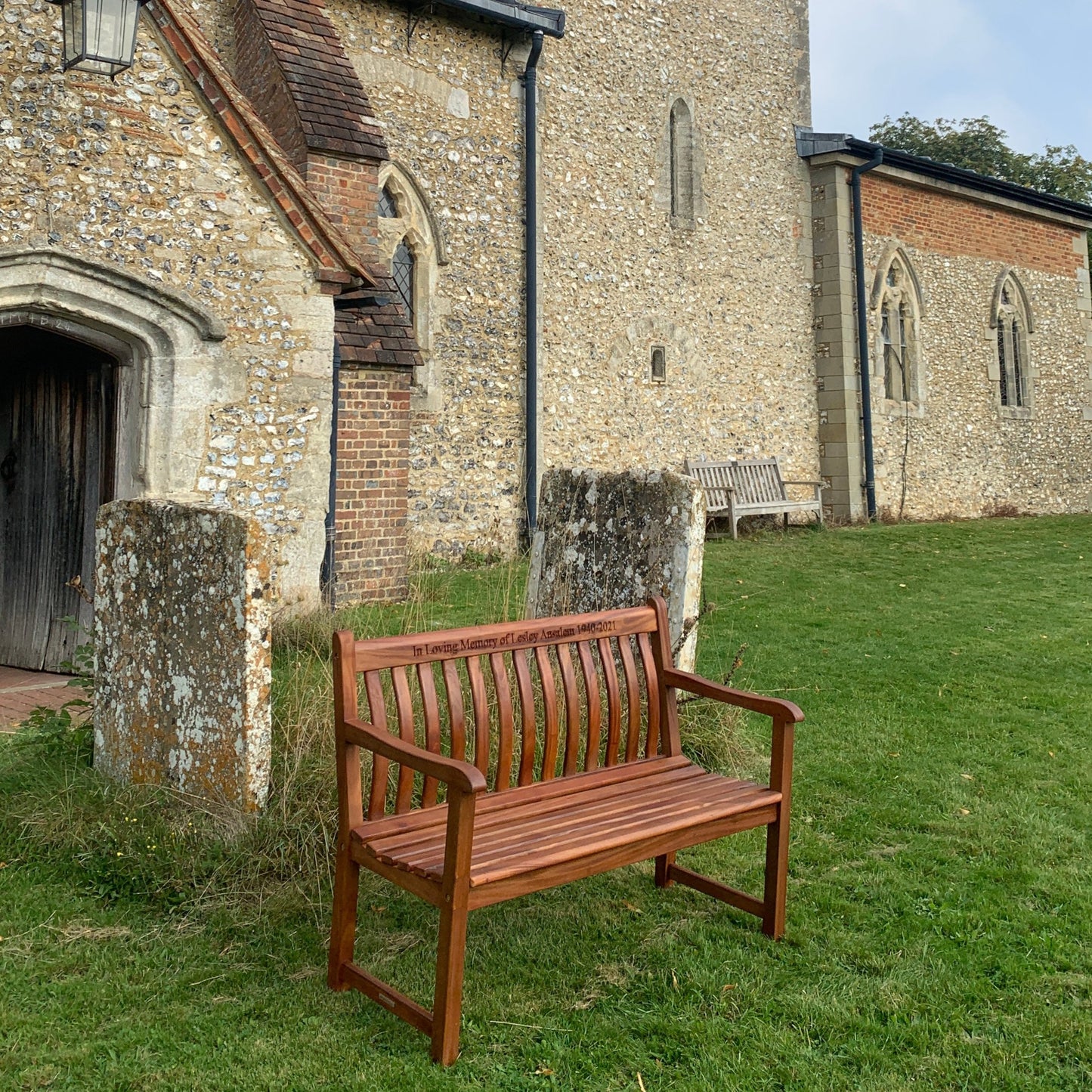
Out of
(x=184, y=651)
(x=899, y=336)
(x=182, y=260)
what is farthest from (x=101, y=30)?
(x=899, y=336)

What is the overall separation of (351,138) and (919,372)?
12161mm

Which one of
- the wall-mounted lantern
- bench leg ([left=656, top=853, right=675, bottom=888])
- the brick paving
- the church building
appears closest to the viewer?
bench leg ([left=656, top=853, right=675, bottom=888])

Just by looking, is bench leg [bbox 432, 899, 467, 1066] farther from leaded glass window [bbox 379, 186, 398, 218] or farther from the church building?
leaded glass window [bbox 379, 186, 398, 218]

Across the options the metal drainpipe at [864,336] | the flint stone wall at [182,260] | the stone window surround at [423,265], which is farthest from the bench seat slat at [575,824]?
the metal drainpipe at [864,336]

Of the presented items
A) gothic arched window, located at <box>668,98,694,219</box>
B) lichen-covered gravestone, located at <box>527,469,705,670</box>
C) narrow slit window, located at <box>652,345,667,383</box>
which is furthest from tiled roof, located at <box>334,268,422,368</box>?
gothic arched window, located at <box>668,98,694,219</box>

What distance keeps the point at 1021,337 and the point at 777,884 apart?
63.0 ft

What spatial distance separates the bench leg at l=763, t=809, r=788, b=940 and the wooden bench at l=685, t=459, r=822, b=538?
1074 centimetres

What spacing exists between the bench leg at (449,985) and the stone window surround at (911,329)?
51.4ft

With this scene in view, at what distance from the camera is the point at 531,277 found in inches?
492

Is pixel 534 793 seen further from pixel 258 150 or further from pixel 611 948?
pixel 258 150

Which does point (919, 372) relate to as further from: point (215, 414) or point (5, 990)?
point (5, 990)

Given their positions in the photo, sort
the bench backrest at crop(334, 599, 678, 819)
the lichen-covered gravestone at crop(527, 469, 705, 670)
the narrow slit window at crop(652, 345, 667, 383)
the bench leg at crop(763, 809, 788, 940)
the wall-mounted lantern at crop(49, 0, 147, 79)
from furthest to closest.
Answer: the narrow slit window at crop(652, 345, 667, 383) → the wall-mounted lantern at crop(49, 0, 147, 79) → the lichen-covered gravestone at crop(527, 469, 705, 670) → the bench leg at crop(763, 809, 788, 940) → the bench backrest at crop(334, 599, 678, 819)

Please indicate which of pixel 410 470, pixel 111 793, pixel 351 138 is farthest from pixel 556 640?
pixel 410 470

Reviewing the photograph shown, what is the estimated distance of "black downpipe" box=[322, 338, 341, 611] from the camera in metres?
8.59
